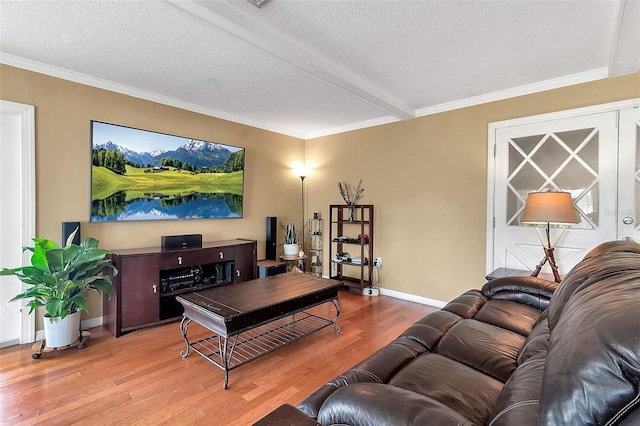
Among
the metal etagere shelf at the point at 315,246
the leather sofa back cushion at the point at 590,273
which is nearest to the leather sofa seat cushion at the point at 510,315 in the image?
the leather sofa back cushion at the point at 590,273

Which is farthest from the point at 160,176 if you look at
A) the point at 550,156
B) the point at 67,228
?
the point at 550,156

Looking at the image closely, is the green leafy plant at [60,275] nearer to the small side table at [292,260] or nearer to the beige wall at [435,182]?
the small side table at [292,260]

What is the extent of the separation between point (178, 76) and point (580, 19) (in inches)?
136

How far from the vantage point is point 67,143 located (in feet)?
9.86

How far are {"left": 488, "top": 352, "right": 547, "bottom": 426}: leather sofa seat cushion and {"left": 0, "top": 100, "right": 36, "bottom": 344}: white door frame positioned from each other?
3.75 metres

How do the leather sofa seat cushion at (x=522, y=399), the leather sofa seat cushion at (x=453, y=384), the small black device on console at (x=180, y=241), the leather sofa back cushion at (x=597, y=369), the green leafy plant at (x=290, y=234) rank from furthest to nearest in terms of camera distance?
the green leafy plant at (x=290, y=234) → the small black device on console at (x=180, y=241) → the leather sofa seat cushion at (x=453, y=384) → the leather sofa seat cushion at (x=522, y=399) → the leather sofa back cushion at (x=597, y=369)

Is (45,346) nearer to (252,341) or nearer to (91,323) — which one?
(91,323)

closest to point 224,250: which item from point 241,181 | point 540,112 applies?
point 241,181

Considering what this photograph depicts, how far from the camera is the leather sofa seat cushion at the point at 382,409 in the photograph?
85 centimetres

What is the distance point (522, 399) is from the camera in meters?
0.87

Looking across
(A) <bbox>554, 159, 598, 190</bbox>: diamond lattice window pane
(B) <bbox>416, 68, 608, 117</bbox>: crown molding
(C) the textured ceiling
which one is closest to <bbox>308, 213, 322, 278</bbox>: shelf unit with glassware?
(C) the textured ceiling

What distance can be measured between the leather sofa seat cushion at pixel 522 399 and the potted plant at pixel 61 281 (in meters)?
3.07

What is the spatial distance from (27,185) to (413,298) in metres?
4.45

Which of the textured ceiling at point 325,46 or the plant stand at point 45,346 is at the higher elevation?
the textured ceiling at point 325,46
